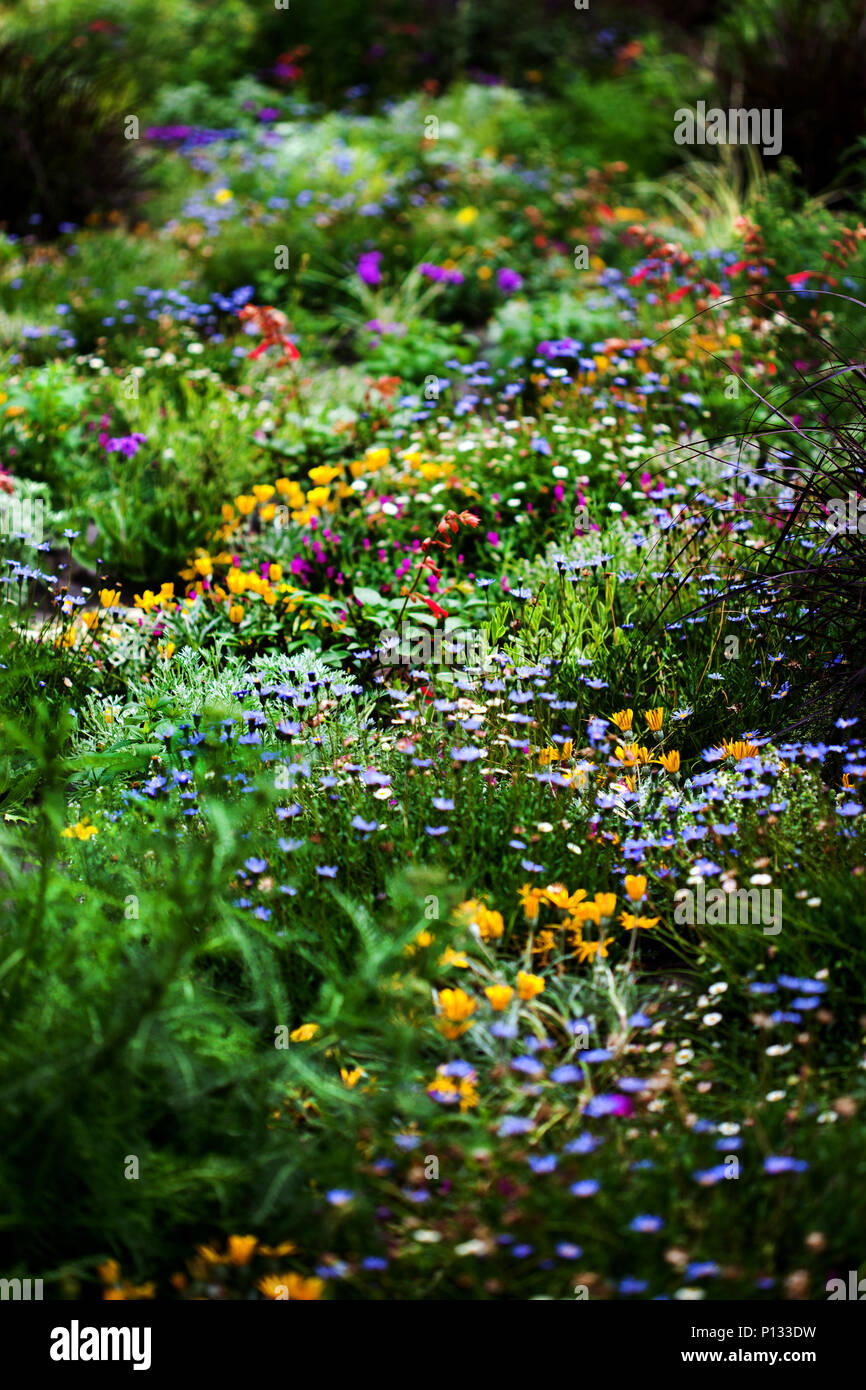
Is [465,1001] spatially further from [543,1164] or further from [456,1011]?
[543,1164]

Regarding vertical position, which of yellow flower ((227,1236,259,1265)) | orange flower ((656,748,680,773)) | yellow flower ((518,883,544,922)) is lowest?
yellow flower ((227,1236,259,1265))

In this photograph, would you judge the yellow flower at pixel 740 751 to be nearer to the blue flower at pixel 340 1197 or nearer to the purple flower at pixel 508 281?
the blue flower at pixel 340 1197

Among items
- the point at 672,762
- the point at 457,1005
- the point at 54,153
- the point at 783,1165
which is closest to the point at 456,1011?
the point at 457,1005

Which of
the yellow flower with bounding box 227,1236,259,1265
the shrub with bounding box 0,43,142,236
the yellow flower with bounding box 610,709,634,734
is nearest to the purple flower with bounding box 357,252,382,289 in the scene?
the shrub with bounding box 0,43,142,236

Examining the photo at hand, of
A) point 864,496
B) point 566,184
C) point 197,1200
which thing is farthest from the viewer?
point 566,184

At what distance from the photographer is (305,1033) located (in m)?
2.37

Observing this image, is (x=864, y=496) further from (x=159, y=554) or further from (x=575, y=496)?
(x=159, y=554)

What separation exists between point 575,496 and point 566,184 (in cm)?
545

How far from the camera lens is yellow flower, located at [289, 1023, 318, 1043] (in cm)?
236

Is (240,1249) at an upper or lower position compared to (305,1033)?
lower

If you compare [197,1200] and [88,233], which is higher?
[88,233]

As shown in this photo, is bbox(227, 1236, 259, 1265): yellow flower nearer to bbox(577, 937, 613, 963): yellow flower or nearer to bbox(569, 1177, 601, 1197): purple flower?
bbox(569, 1177, 601, 1197): purple flower

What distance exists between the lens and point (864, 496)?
10.9ft

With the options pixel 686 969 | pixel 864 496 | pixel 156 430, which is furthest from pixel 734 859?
pixel 156 430
